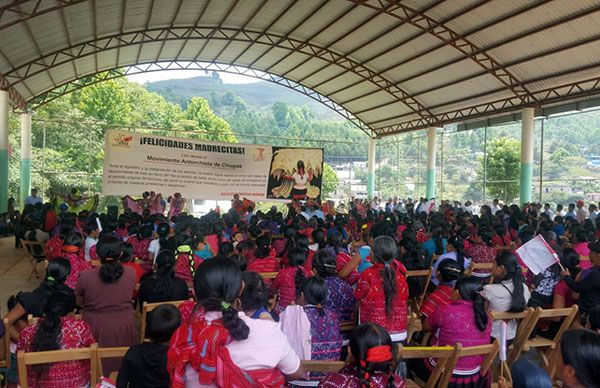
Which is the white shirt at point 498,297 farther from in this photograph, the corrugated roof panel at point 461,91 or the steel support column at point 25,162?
the steel support column at point 25,162

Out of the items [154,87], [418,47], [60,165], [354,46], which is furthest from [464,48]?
[154,87]

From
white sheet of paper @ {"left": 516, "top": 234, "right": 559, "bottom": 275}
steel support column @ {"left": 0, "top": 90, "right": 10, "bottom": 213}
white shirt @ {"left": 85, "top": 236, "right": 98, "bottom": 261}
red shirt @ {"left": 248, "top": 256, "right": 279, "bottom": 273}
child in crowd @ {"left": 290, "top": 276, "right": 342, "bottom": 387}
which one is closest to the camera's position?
child in crowd @ {"left": 290, "top": 276, "right": 342, "bottom": 387}

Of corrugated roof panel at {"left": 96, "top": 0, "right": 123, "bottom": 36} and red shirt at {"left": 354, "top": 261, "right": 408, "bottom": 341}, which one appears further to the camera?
corrugated roof panel at {"left": 96, "top": 0, "right": 123, "bottom": 36}

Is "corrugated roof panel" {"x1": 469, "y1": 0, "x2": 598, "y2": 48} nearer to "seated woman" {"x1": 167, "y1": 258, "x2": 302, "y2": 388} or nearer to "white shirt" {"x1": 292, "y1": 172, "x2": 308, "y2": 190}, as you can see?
"white shirt" {"x1": 292, "y1": 172, "x2": 308, "y2": 190}

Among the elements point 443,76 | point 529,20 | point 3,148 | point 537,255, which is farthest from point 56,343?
point 443,76

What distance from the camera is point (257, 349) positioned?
1587 mm

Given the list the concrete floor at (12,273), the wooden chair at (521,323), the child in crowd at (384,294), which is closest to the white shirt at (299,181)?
the concrete floor at (12,273)

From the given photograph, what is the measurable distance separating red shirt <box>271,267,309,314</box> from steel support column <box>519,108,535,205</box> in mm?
12450

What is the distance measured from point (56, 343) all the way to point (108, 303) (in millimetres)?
772

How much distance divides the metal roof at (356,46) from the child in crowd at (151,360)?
30.9 feet

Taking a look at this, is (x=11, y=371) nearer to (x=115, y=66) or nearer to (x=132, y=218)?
(x=132, y=218)

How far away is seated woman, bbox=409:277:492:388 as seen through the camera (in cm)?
267

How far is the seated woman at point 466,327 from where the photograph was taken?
267cm

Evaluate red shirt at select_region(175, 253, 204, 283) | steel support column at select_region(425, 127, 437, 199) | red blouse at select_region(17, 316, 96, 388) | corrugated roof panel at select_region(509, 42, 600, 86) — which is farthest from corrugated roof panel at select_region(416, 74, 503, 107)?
red blouse at select_region(17, 316, 96, 388)
